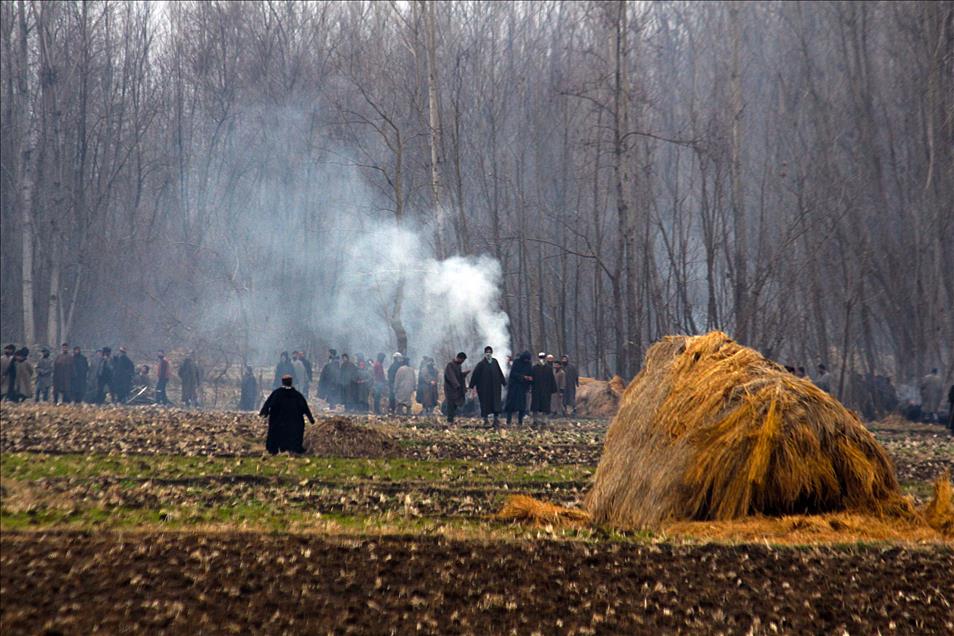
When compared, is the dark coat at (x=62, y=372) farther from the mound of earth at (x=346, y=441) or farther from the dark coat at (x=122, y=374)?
the mound of earth at (x=346, y=441)

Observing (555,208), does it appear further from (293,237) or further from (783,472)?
(783,472)

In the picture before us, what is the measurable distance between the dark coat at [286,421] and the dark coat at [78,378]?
17.9 m

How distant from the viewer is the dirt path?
839 centimetres

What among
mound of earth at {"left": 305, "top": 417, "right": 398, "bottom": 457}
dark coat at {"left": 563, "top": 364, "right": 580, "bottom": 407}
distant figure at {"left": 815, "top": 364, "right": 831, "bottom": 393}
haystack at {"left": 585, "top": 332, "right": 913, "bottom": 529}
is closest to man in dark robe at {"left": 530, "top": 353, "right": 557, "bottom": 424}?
dark coat at {"left": 563, "top": 364, "right": 580, "bottom": 407}

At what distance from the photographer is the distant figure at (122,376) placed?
37375 mm

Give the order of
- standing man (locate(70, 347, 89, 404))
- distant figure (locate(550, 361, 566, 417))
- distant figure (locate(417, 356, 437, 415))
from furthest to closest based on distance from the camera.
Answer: standing man (locate(70, 347, 89, 404)) → distant figure (locate(550, 361, 566, 417)) → distant figure (locate(417, 356, 437, 415))

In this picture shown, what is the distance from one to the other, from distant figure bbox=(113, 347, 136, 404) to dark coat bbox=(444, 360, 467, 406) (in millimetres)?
13466

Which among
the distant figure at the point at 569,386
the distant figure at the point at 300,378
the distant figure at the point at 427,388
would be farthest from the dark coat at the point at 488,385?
the distant figure at the point at 300,378

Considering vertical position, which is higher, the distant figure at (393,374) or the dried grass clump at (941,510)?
the distant figure at (393,374)

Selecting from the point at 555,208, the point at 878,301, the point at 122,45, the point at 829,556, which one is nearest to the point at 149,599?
the point at 829,556

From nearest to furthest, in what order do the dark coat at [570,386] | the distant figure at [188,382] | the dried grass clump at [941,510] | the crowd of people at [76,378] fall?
the dried grass clump at [941,510]
the crowd of people at [76,378]
the dark coat at [570,386]
the distant figure at [188,382]

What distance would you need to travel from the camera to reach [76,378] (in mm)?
35844

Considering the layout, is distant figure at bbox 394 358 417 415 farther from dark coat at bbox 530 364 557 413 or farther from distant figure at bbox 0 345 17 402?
distant figure at bbox 0 345 17 402

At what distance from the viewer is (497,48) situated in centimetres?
6284
